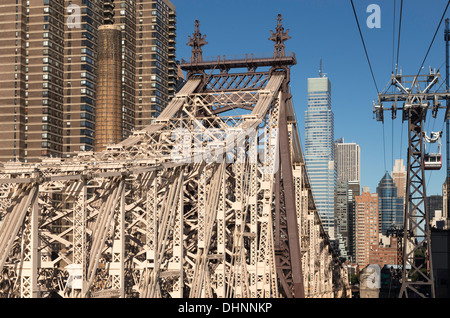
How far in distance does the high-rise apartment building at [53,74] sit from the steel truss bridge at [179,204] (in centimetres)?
6977

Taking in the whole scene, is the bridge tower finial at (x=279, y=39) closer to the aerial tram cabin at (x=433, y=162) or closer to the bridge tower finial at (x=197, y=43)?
the bridge tower finial at (x=197, y=43)

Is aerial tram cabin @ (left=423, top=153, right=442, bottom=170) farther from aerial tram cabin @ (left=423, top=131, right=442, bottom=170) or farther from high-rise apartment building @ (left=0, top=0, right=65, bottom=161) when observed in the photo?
high-rise apartment building @ (left=0, top=0, right=65, bottom=161)

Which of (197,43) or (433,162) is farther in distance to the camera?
(197,43)

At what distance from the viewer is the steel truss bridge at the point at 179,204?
78.9 feet

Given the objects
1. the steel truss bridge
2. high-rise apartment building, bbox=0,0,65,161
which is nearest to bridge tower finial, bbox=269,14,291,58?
the steel truss bridge

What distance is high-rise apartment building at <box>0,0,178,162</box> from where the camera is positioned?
12694cm

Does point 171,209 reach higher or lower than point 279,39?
lower

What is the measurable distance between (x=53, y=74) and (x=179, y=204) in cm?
10333

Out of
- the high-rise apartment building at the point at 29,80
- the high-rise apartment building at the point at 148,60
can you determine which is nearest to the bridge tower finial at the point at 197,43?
the high-rise apartment building at the point at 29,80

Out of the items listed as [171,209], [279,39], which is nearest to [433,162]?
[279,39]

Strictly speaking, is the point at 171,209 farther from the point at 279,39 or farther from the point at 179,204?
the point at 279,39

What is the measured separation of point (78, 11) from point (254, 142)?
96.9 m

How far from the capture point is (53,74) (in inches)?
5172
